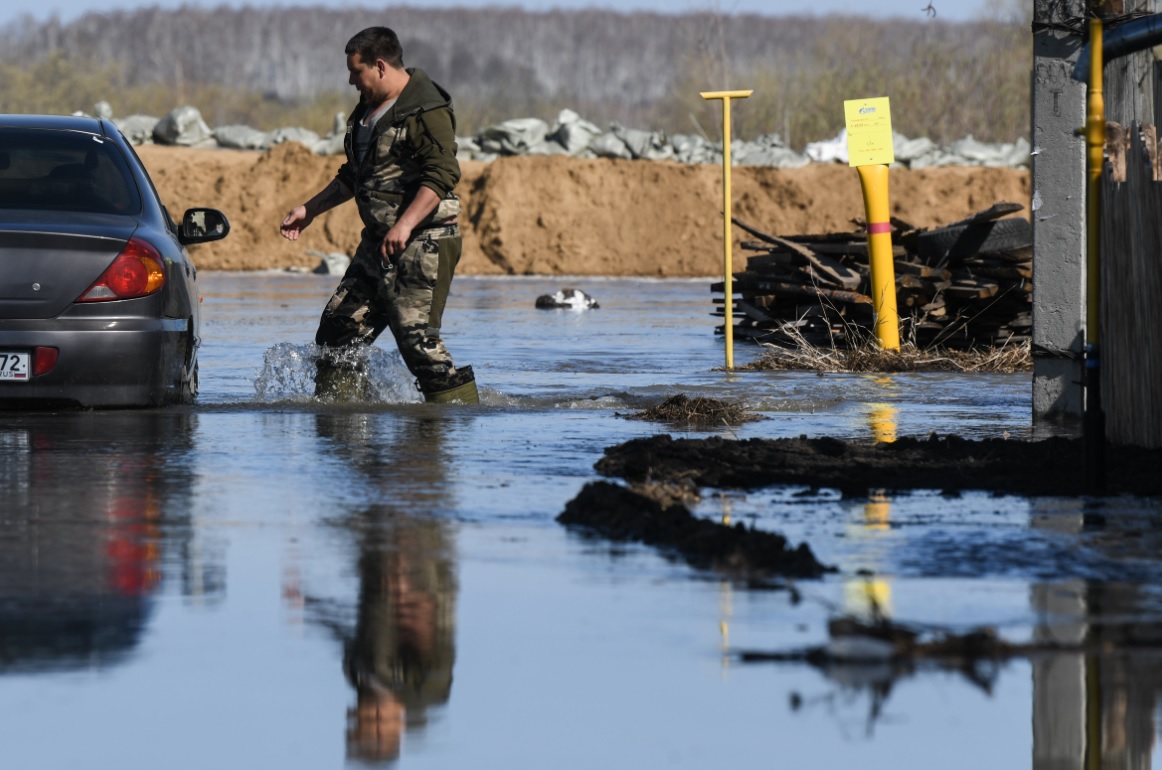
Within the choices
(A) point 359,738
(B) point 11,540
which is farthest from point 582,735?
(B) point 11,540

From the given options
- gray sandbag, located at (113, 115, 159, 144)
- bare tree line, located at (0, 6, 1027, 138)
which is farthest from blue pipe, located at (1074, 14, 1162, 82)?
bare tree line, located at (0, 6, 1027, 138)

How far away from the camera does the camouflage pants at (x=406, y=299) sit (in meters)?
11.5

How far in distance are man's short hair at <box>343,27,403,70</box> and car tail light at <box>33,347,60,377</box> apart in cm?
223

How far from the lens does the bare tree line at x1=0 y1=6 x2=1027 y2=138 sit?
146 metres

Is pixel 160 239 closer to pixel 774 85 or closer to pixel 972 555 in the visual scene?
pixel 972 555

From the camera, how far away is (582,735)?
14.1 feet

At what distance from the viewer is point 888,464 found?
875 centimetres

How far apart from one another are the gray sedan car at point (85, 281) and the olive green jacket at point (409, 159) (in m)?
1.08

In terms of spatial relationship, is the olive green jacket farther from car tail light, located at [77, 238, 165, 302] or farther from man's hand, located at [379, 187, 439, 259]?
car tail light, located at [77, 238, 165, 302]

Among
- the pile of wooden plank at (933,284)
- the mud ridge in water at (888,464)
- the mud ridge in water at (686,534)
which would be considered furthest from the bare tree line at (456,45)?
the mud ridge in water at (686,534)

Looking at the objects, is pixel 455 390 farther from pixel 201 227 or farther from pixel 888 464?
pixel 888 464

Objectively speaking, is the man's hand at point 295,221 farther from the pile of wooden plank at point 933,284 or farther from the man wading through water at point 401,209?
the pile of wooden plank at point 933,284

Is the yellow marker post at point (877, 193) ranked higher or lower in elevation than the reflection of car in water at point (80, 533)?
higher

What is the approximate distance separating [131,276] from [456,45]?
144 m
